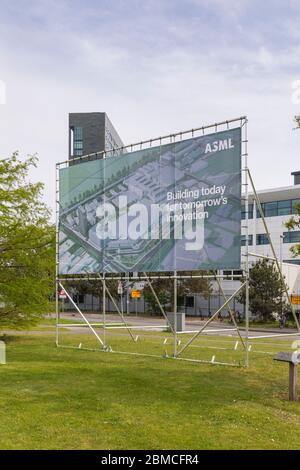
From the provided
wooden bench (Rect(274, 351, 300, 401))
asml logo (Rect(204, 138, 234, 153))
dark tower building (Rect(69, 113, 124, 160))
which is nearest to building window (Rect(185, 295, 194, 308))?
asml logo (Rect(204, 138, 234, 153))

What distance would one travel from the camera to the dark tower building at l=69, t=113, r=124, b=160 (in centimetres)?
10931

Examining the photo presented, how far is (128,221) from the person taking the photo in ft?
58.2

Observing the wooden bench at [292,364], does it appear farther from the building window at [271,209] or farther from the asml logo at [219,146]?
the building window at [271,209]

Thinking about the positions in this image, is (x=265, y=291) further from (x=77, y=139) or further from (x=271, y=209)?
(x=77, y=139)

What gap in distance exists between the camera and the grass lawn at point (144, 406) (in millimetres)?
6996

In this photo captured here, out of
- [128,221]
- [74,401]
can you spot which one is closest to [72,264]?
[128,221]

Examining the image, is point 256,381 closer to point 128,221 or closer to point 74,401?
point 74,401

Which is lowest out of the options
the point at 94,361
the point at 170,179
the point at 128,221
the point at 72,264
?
the point at 94,361

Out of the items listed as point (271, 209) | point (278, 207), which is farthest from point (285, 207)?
point (271, 209)

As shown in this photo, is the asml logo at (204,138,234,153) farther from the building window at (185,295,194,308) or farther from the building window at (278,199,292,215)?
the building window at (185,295,194,308)

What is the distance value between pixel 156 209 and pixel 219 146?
9.58ft

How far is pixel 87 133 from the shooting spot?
110 metres
